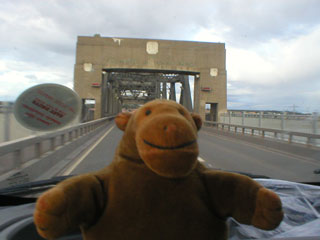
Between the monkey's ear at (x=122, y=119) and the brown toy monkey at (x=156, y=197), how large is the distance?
0.53ft

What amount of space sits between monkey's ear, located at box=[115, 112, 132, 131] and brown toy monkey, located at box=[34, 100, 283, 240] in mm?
160

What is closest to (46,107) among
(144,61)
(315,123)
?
(315,123)

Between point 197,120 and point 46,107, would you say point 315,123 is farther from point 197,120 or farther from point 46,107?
point 197,120

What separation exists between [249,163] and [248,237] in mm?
5710

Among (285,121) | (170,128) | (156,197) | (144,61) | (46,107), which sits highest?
(144,61)

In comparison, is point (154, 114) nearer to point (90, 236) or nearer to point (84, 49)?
point (90, 236)

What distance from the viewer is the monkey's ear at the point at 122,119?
1491 millimetres

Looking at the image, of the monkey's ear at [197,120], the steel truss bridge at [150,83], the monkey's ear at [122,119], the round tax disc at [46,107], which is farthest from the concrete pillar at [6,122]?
the steel truss bridge at [150,83]

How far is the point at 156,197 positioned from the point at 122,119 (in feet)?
1.71

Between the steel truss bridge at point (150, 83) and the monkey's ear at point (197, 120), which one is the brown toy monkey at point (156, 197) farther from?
the steel truss bridge at point (150, 83)

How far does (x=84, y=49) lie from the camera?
2756cm

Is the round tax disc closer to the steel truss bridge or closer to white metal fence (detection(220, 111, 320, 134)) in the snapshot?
white metal fence (detection(220, 111, 320, 134))

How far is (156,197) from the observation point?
120 cm

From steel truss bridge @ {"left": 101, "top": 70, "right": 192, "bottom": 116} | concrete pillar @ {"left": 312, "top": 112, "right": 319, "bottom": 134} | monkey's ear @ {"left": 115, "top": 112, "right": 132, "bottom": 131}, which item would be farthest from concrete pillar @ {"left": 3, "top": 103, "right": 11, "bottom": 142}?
steel truss bridge @ {"left": 101, "top": 70, "right": 192, "bottom": 116}
